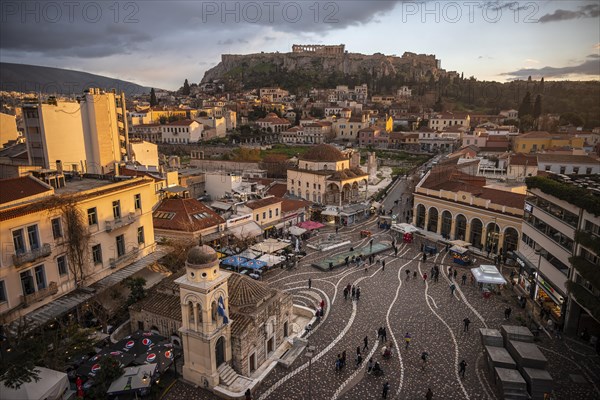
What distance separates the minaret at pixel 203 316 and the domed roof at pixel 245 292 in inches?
58.2

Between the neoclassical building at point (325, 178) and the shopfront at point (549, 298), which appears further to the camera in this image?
the neoclassical building at point (325, 178)

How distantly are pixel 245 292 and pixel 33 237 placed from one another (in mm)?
9988

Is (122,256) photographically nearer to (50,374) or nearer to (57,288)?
(57,288)

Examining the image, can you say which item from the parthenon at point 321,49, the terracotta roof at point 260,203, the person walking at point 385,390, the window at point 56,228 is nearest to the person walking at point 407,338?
→ the person walking at point 385,390

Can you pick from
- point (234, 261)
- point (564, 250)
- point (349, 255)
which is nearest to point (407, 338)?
point (564, 250)

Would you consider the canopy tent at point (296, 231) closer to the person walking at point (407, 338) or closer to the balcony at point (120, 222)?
the balcony at point (120, 222)

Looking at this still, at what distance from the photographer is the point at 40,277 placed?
733 inches

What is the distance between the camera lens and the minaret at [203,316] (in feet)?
52.5

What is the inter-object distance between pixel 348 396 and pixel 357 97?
135 m

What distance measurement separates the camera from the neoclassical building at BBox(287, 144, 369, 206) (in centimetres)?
4862

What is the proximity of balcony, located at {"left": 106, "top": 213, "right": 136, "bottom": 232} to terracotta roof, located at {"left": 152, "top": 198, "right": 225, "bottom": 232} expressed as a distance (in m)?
6.76

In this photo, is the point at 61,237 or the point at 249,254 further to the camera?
the point at 249,254

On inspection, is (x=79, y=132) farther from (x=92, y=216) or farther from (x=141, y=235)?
(x=92, y=216)

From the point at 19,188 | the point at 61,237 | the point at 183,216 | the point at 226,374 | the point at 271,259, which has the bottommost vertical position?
the point at 226,374
